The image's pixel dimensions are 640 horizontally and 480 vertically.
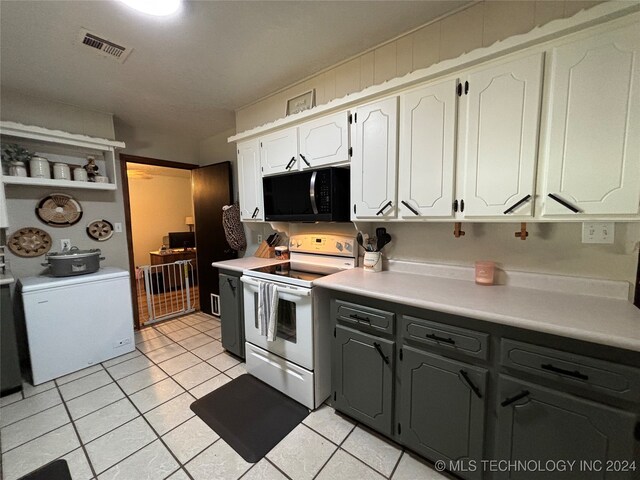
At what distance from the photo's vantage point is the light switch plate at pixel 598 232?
129 cm

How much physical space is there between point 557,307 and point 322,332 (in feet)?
4.33

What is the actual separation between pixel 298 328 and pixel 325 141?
1.39 meters

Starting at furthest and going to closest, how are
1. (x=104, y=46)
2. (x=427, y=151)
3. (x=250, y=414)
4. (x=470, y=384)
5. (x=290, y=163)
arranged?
(x=290, y=163) → (x=250, y=414) → (x=104, y=46) → (x=427, y=151) → (x=470, y=384)

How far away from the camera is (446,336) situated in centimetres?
129

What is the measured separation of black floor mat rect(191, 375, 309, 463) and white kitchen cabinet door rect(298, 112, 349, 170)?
1833mm

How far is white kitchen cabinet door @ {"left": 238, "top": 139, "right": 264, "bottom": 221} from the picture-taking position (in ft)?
8.16

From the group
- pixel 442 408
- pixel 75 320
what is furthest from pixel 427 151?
pixel 75 320

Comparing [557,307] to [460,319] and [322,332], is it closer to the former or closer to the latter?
[460,319]

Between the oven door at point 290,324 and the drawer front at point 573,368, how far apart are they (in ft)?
3.68

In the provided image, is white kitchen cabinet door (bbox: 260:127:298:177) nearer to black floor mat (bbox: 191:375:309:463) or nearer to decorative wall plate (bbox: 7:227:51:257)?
black floor mat (bbox: 191:375:309:463)

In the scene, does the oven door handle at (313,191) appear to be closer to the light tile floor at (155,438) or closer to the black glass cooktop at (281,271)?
the black glass cooktop at (281,271)

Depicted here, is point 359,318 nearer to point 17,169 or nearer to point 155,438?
point 155,438

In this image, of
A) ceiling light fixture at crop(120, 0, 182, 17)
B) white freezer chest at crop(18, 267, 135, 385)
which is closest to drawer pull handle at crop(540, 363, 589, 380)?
ceiling light fixture at crop(120, 0, 182, 17)

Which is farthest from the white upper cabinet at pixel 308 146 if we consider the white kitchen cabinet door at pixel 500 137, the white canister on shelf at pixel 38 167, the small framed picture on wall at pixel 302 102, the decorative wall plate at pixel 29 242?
the decorative wall plate at pixel 29 242
